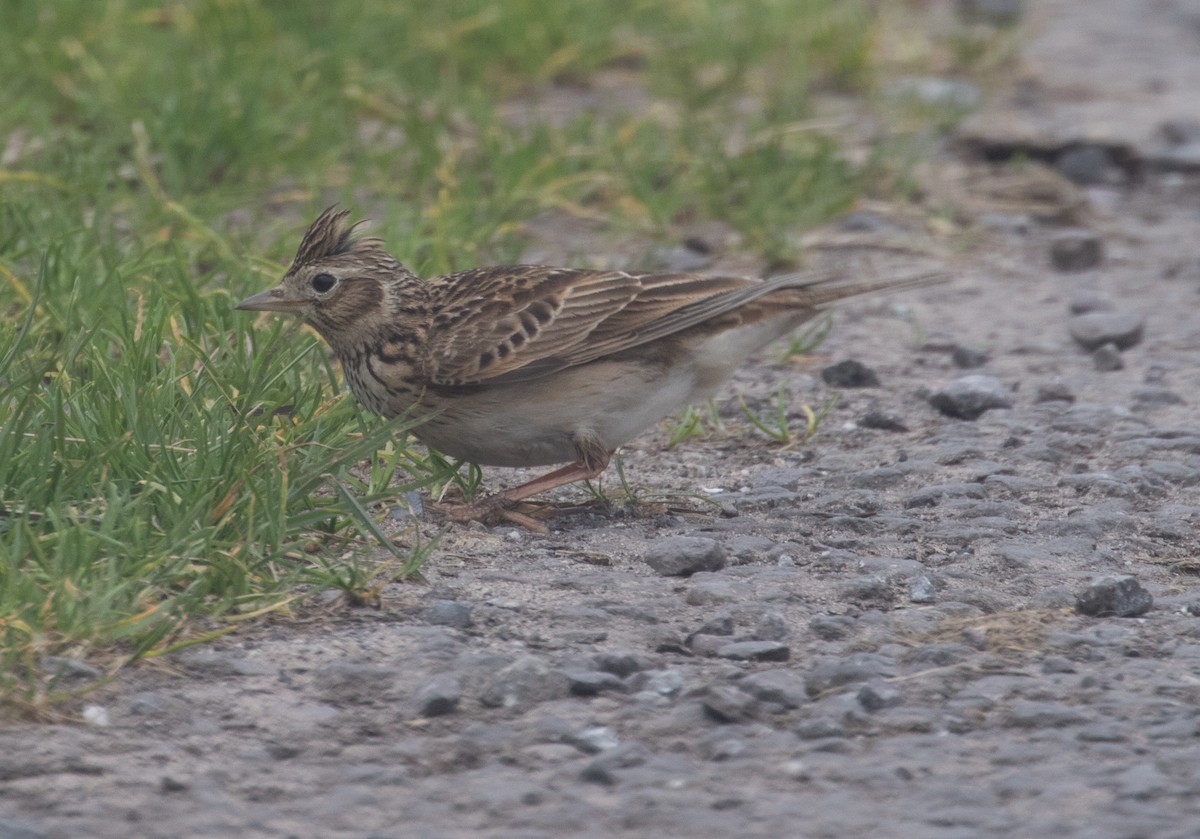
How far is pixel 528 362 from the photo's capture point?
225 inches

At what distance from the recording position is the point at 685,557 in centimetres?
520

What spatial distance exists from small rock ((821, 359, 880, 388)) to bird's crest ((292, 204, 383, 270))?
85.6 inches

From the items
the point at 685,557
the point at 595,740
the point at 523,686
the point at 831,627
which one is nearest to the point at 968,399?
the point at 685,557

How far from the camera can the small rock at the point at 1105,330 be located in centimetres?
786

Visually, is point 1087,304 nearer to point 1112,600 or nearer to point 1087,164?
point 1087,164

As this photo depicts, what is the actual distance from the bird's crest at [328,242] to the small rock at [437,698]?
7.16 feet

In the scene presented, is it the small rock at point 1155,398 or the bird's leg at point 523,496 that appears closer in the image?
the bird's leg at point 523,496

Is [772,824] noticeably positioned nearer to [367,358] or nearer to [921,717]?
[921,717]

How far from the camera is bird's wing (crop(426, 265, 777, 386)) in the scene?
5680 millimetres

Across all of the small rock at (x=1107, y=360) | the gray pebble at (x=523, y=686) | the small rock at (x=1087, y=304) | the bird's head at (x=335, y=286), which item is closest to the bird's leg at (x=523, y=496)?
the bird's head at (x=335, y=286)

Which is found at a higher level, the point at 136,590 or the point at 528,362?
the point at 528,362

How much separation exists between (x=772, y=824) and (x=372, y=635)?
4.35ft

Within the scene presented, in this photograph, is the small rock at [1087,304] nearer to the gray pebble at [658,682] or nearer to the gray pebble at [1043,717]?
the gray pebble at [1043,717]

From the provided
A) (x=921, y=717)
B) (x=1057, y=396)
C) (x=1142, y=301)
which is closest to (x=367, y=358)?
(x=921, y=717)
